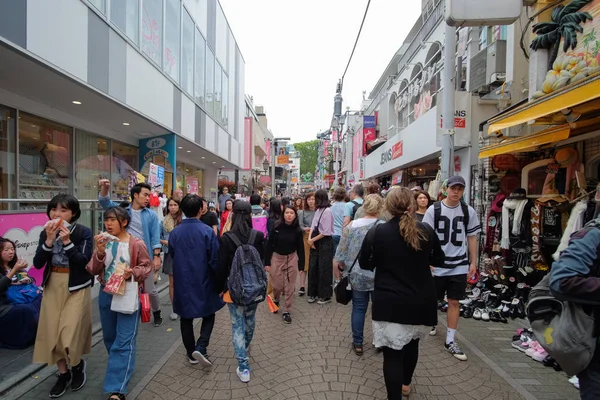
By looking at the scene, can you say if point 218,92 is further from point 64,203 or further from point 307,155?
point 307,155

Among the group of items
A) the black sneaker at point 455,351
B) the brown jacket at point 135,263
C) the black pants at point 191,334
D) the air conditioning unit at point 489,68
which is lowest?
the black sneaker at point 455,351

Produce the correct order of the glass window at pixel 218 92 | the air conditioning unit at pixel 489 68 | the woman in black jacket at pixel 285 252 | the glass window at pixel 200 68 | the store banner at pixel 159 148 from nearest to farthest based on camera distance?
the woman in black jacket at pixel 285 252 → the air conditioning unit at pixel 489 68 → the store banner at pixel 159 148 → the glass window at pixel 200 68 → the glass window at pixel 218 92

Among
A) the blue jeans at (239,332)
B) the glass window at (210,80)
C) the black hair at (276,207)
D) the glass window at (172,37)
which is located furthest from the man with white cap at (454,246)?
the glass window at (210,80)

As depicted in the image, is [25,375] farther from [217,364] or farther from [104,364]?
[217,364]

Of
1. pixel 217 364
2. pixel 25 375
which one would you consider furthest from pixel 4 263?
pixel 217 364

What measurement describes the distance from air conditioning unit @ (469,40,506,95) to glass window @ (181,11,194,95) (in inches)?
330

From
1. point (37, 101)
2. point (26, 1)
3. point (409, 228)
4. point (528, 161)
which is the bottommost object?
point (409, 228)

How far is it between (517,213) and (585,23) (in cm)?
281

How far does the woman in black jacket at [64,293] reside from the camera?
297 cm

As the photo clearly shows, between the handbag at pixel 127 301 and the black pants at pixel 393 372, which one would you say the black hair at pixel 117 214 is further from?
the black pants at pixel 393 372

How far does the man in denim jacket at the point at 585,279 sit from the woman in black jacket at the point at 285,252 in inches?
142

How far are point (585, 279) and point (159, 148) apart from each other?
426 inches

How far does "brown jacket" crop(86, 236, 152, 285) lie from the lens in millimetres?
3002

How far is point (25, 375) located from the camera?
333 centimetres
